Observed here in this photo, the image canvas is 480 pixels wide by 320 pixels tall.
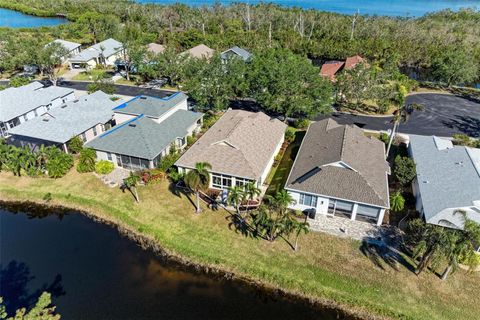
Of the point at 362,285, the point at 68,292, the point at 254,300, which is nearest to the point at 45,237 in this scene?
the point at 68,292

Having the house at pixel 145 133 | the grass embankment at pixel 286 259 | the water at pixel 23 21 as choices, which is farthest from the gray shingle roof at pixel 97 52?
the water at pixel 23 21

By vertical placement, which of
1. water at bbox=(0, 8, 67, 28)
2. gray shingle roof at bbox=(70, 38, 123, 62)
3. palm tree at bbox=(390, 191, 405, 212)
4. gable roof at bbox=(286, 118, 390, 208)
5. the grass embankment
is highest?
water at bbox=(0, 8, 67, 28)

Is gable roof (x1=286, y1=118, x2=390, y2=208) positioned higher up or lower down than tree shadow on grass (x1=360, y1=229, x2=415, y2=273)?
higher up

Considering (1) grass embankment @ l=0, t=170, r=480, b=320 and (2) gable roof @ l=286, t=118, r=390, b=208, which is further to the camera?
(2) gable roof @ l=286, t=118, r=390, b=208

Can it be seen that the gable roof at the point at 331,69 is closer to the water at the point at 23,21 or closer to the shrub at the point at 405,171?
the shrub at the point at 405,171

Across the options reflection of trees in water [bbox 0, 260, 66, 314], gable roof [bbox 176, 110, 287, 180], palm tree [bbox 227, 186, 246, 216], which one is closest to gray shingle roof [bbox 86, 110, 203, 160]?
gable roof [bbox 176, 110, 287, 180]

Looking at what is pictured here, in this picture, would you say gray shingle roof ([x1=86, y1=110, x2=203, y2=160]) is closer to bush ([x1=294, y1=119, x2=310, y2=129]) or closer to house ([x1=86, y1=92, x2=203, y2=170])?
house ([x1=86, y1=92, x2=203, y2=170])

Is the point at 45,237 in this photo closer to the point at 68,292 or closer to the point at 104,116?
the point at 68,292
